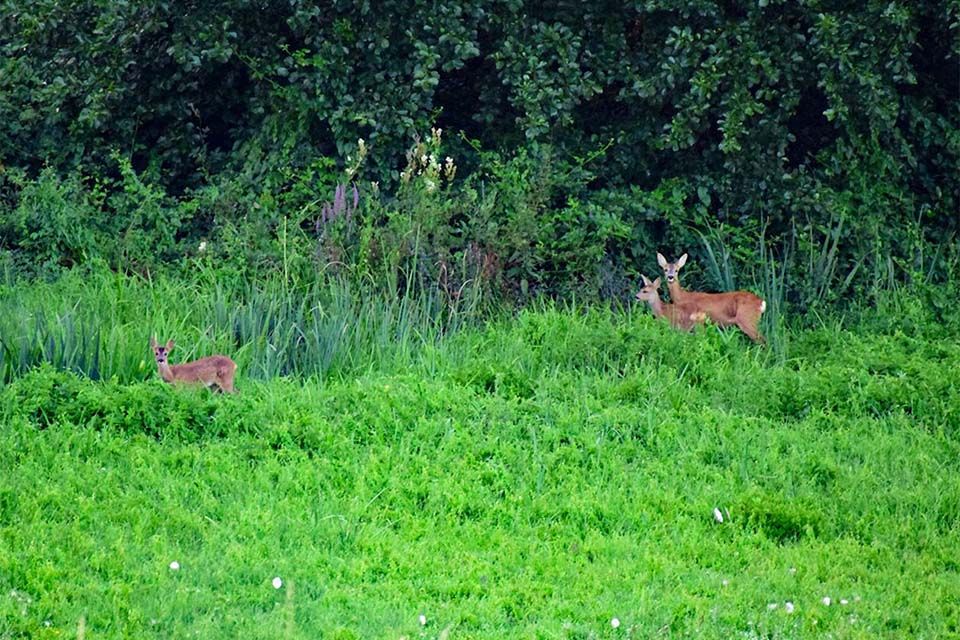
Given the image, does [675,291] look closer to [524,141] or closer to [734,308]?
[734,308]

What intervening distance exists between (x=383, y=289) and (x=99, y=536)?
4.11 meters

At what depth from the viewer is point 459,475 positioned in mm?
7543

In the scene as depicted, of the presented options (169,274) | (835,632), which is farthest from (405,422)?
(169,274)

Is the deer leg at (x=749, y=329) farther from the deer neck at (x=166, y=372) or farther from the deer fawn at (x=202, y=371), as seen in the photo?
the deer neck at (x=166, y=372)

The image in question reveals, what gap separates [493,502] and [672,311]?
388cm

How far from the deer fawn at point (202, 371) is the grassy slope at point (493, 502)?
220mm

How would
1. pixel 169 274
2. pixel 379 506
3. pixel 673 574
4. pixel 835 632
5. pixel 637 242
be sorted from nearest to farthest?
pixel 835 632
pixel 673 574
pixel 379 506
pixel 169 274
pixel 637 242

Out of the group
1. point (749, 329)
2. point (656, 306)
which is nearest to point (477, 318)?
point (656, 306)

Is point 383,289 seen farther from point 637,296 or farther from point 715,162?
point 715,162

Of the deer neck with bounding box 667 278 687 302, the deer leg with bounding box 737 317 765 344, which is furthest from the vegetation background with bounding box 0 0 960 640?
the deer neck with bounding box 667 278 687 302

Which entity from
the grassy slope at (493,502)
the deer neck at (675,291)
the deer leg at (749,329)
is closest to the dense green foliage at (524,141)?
the deer neck at (675,291)

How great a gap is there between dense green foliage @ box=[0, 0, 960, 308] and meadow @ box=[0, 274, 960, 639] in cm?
111

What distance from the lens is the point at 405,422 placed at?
8.18 metres

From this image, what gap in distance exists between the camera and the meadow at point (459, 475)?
6160 mm
